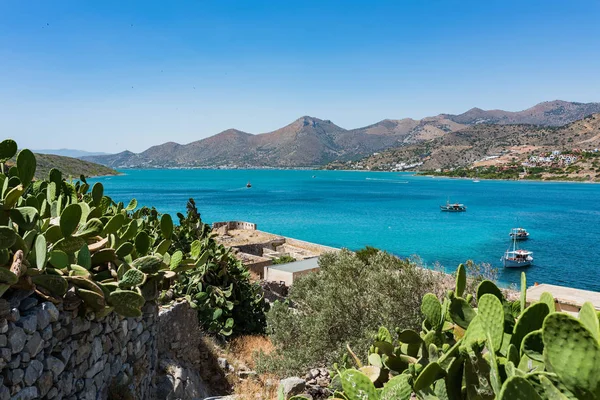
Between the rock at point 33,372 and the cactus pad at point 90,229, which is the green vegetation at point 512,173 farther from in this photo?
the rock at point 33,372

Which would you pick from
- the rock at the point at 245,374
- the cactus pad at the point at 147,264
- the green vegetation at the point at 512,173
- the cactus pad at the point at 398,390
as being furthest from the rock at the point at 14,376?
the green vegetation at the point at 512,173

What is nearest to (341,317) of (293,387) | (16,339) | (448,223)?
(293,387)

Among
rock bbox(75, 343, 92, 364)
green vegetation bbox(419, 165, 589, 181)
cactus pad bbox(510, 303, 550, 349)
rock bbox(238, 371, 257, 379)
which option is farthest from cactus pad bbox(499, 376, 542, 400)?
green vegetation bbox(419, 165, 589, 181)

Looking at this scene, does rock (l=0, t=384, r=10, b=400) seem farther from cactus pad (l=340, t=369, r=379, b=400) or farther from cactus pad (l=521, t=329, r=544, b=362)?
cactus pad (l=521, t=329, r=544, b=362)

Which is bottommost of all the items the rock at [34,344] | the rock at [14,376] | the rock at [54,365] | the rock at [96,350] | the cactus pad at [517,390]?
the rock at [96,350]

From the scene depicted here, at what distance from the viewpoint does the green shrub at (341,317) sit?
862cm

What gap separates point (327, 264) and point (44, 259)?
9234 millimetres

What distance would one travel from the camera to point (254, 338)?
10352mm

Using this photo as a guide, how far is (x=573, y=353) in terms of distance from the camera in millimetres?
1818

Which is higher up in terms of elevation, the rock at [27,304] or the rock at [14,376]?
the rock at [27,304]

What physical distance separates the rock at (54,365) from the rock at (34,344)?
0.16 meters

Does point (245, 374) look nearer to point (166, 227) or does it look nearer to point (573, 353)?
point (166, 227)

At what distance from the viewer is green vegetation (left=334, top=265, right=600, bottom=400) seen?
1.81 m

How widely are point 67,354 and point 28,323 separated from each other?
662 mm
